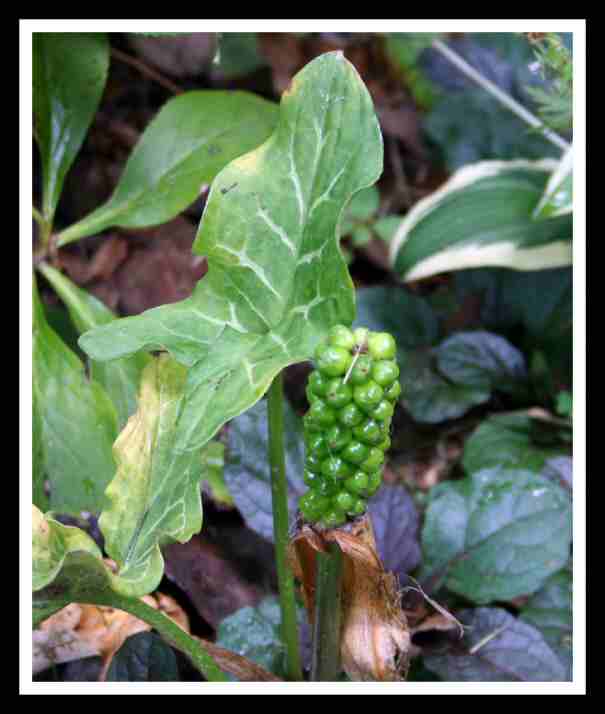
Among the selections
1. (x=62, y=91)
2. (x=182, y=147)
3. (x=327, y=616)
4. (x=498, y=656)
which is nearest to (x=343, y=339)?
(x=327, y=616)

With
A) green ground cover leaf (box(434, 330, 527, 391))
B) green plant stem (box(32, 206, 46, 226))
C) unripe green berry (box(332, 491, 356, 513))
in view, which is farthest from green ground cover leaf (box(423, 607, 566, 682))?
green plant stem (box(32, 206, 46, 226))

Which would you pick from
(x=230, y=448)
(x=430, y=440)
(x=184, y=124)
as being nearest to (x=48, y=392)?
(x=230, y=448)

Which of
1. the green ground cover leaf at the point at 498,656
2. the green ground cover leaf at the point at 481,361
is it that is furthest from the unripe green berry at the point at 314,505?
the green ground cover leaf at the point at 481,361

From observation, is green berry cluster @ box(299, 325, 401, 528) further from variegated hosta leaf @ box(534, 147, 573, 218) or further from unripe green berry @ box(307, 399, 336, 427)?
variegated hosta leaf @ box(534, 147, 573, 218)

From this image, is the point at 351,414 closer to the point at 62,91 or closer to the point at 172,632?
the point at 172,632

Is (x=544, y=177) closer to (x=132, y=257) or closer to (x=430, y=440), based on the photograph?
(x=430, y=440)
